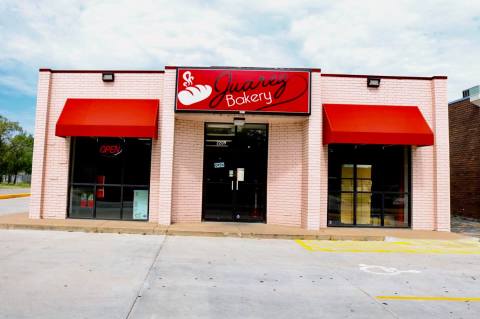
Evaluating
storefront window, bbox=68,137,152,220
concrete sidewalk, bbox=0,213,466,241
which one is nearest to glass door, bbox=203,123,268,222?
concrete sidewalk, bbox=0,213,466,241

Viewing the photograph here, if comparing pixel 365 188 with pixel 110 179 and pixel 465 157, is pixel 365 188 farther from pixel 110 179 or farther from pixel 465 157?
pixel 110 179

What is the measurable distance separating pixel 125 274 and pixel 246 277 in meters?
2.07

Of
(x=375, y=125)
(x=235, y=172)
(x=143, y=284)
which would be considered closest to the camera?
(x=143, y=284)

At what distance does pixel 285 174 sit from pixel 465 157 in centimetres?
1054

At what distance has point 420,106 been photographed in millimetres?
12297

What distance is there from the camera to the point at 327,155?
12.3 meters

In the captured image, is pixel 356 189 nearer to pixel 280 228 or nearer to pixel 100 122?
pixel 280 228

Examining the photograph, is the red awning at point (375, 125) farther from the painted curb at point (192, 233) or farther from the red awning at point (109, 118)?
the red awning at point (109, 118)

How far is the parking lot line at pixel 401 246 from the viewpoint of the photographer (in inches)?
360

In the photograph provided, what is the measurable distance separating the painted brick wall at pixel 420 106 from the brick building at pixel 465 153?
207 inches

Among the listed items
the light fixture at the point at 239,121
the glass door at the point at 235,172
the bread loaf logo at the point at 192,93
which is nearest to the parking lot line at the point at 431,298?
the glass door at the point at 235,172

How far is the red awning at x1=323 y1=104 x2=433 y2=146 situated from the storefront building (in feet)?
0.19

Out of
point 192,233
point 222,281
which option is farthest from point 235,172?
point 222,281

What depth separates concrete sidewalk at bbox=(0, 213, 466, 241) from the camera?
10.5 meters
